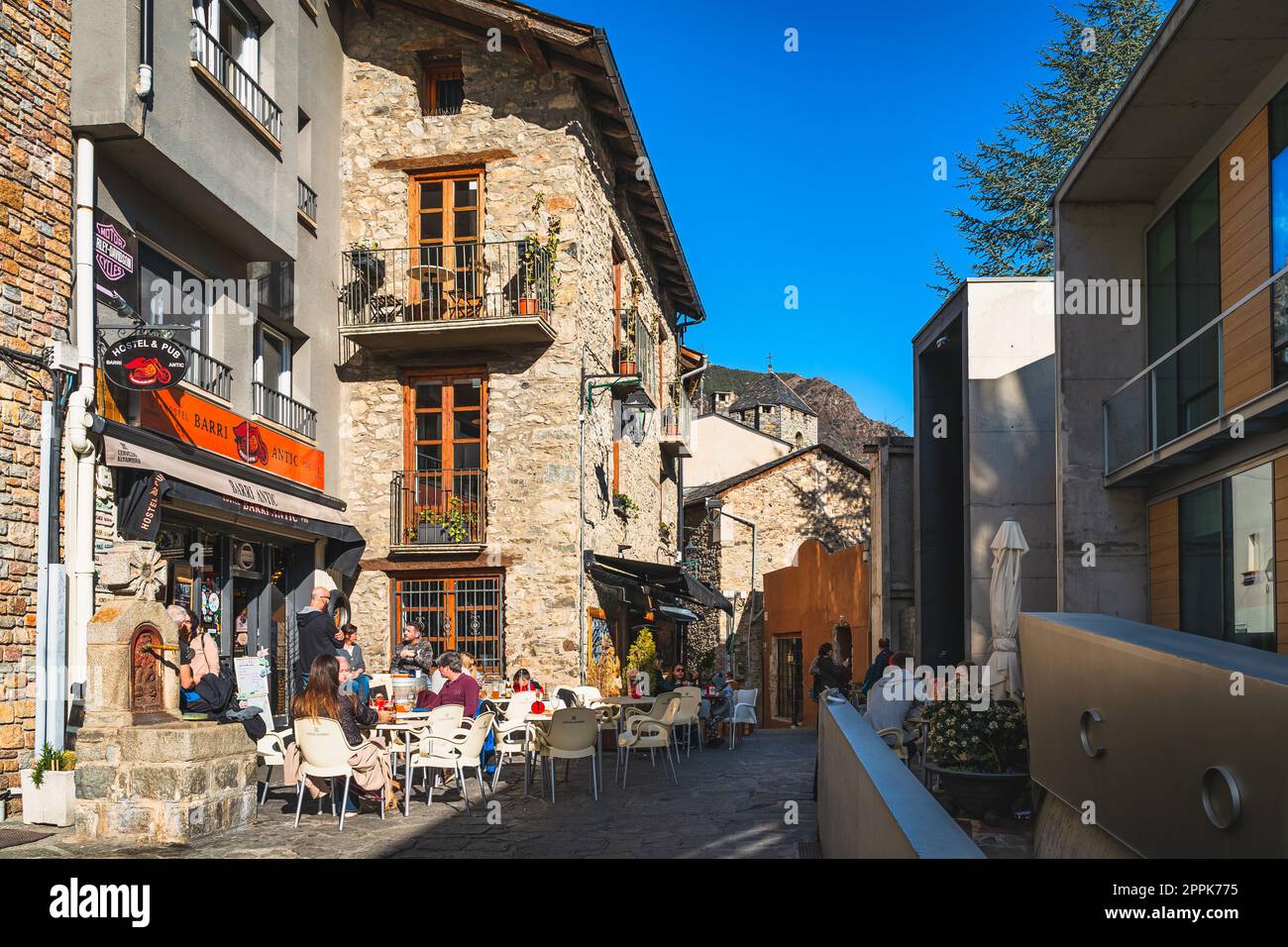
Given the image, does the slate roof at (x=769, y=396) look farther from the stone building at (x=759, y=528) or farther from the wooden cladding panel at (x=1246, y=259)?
the wooden cladding panel at (x=1246, y=259)

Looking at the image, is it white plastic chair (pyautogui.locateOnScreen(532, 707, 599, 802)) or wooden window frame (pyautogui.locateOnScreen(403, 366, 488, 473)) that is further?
wooden window frame (pyautogui.locateOnScreen(403, 366, 488, 473))

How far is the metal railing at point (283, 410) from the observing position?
14961 mm

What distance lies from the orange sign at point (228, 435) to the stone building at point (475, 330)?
167 cm

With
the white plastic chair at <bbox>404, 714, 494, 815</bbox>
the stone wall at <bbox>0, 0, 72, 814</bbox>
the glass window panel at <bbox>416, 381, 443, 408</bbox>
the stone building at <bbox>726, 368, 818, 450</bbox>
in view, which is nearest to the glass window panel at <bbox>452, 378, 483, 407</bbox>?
the glass window panel at <bbox>416, 381, 443, 408</bbox>

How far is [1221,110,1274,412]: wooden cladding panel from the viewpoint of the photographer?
35.0 feet

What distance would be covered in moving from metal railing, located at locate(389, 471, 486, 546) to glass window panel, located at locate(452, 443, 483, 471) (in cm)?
19

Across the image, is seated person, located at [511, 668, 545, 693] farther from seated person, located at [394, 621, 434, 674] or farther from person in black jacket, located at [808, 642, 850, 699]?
person in black jacket, located at [808, 642, 850, 699]

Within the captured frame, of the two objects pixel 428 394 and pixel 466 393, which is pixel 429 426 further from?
pixel 466 393
